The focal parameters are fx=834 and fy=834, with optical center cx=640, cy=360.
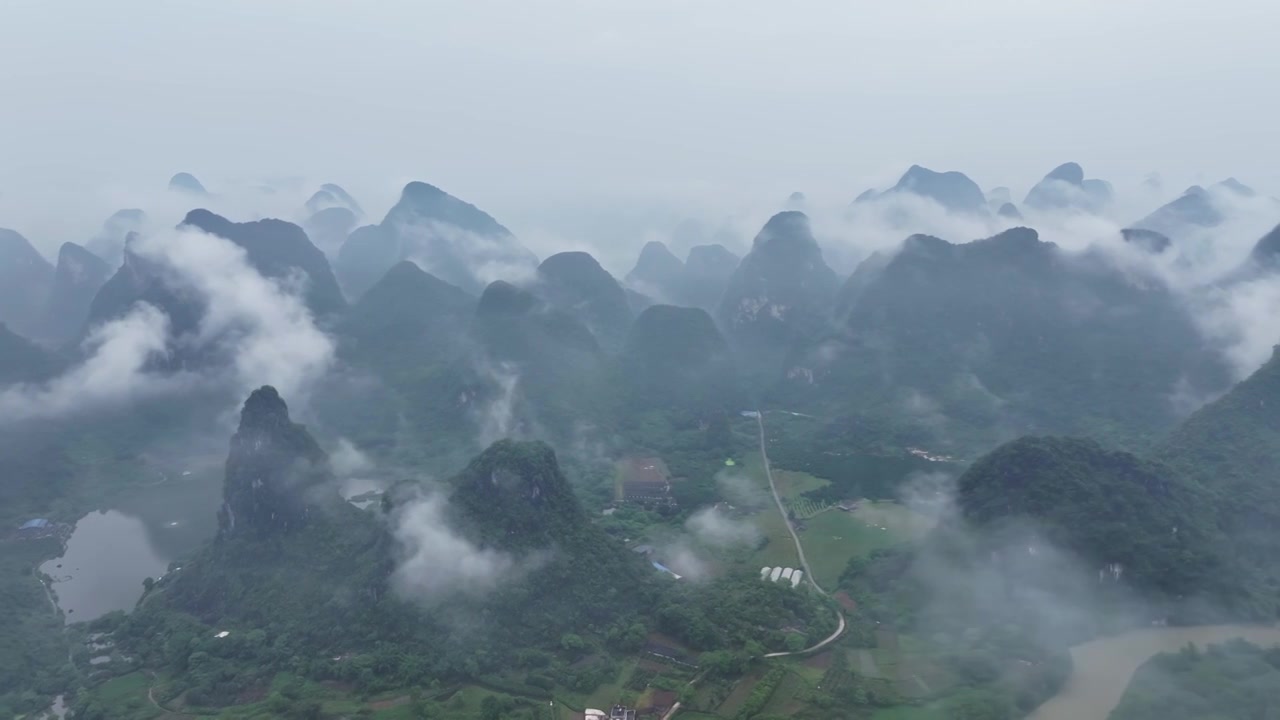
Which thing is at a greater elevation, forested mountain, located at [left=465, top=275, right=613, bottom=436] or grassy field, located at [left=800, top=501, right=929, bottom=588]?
forested mountain, located at [left=465, top=275, right=613, bottom=436]

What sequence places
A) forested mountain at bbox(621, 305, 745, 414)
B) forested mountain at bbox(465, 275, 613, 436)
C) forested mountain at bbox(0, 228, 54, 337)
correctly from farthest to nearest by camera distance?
forested mountain at bbox(0, 228, 54, 337) → forested mountain at bbox(621, 305, 745, 414) → forested mountain at bbox(465, 275, 613, 436)

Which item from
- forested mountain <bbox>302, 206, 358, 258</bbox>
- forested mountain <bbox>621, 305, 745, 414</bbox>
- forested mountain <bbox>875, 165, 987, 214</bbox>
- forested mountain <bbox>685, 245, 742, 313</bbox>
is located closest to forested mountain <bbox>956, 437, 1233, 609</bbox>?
forested mountain <bbox>621, 305, 745, 414</bbox>

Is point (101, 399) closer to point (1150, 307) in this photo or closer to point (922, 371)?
point (922, 371)

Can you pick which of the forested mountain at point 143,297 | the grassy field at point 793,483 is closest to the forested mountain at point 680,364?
the grassy field at point 793,483

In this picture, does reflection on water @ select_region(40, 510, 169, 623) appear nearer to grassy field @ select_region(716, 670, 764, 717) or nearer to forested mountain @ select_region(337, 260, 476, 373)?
forested mountain @ select_region(337, 260, 476, 373)

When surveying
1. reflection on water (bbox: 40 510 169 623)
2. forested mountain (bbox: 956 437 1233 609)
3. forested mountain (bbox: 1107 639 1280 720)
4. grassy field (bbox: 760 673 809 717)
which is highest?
reflection on water (bbox: 40 510 169 623)

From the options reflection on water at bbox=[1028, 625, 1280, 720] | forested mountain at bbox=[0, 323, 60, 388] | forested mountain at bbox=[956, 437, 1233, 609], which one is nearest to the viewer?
reflection on water at bbox=[1028, 625, 1280, 720]
